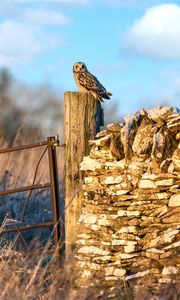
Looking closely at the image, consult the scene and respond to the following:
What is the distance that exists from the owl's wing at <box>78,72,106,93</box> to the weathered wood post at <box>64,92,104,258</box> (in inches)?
24.7

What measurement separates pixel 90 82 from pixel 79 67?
0.50m

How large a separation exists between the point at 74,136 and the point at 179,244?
1717mm

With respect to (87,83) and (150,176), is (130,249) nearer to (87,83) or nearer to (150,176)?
(150,176)

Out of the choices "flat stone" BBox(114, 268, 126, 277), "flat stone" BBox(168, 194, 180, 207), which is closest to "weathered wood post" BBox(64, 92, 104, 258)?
"flat stone" BBox(114, 268, 126, 277)

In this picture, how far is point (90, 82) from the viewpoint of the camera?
950cm

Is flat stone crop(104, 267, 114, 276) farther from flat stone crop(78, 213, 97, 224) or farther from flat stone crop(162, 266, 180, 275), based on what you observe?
flat stone crop(162, 266, 180, 275)

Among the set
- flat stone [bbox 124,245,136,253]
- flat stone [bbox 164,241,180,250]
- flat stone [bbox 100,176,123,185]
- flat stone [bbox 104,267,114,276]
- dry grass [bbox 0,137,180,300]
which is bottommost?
dry grass [bbox 0,137,180,300]

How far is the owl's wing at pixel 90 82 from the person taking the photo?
929 centimetres

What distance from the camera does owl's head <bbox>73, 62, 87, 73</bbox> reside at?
9.88 metres

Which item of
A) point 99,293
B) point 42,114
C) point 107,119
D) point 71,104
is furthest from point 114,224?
point 42,114

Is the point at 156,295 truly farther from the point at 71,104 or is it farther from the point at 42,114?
the point at 42,114

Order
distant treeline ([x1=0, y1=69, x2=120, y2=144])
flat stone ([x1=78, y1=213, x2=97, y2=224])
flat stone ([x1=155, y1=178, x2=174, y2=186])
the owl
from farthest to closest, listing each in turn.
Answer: distant treeline ([x1=0, y1=69, x2=120, y2=144])
the owl
flat stone ([x1=78, y1=213, x2=97, y2=224])
flat stone ([x1=155, y1=178, x2=174, y2=186])

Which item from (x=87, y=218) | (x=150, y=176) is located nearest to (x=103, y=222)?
(x=87, y=218)

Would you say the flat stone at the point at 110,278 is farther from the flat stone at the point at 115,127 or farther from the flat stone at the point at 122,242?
the flat stone at the point at 115,127
